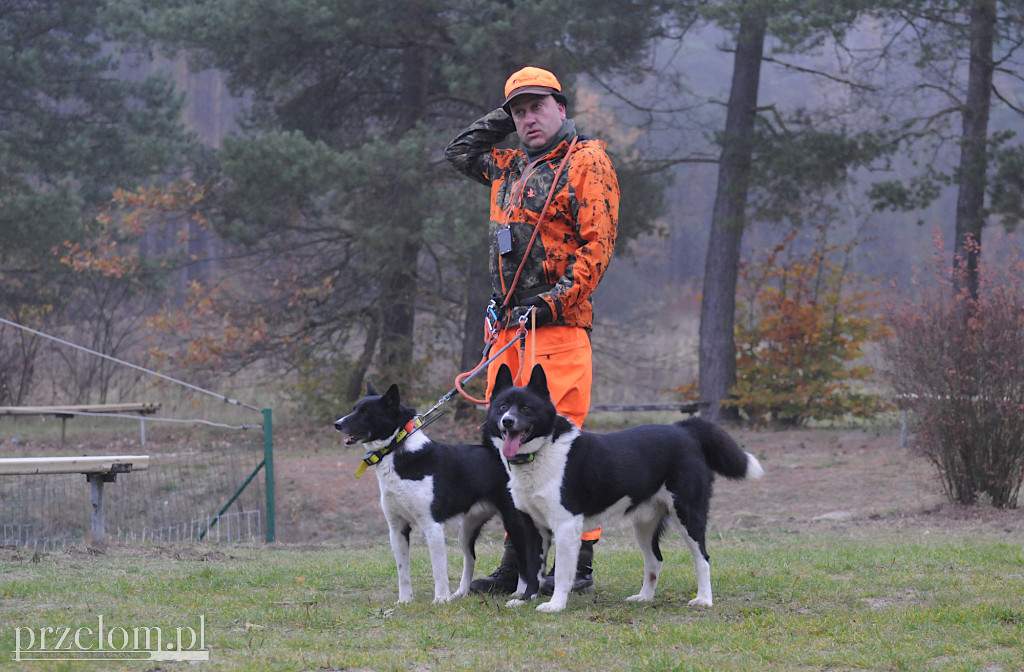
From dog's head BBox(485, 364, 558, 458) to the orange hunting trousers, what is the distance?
31 cm

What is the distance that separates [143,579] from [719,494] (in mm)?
6752

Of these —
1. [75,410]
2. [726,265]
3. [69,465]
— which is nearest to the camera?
[69,465]

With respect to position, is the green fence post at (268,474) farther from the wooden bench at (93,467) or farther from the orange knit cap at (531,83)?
the orange knit cap at (531,83)

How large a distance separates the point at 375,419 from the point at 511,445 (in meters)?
0.69

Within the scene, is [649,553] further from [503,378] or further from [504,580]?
[503,378]

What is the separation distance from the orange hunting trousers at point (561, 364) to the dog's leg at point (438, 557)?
2.15 feet

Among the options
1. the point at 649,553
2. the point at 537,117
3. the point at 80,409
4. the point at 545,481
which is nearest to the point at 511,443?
the point at 545,481

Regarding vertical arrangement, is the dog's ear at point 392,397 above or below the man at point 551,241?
below

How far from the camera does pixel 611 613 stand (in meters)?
4.44

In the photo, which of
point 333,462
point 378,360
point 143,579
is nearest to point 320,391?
point 378,360

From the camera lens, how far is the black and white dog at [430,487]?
4.52 metres

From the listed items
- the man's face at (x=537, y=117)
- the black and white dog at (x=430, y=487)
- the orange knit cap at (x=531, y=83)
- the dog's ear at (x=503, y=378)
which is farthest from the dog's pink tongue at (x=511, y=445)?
the orange knit cap at (x=531, y=83)

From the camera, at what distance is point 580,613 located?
4391 millimetres

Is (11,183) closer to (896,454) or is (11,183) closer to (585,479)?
(896,454)
